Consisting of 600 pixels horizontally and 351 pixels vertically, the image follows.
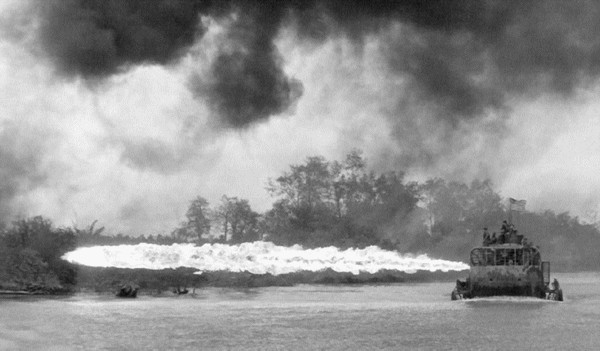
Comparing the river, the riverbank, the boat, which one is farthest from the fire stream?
the boat

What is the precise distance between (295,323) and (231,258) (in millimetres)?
30693

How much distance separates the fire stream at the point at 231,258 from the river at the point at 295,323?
5.09 metres

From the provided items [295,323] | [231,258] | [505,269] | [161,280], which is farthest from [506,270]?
[161,280]

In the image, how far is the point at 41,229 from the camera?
145 metres

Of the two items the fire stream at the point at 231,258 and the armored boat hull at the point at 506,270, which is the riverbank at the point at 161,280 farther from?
the armored boat hull at the point at 506,270

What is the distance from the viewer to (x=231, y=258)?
12694 cm

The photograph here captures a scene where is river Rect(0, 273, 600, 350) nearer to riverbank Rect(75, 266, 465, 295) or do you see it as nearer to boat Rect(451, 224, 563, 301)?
boat Rect(451, 224, 563, 301)

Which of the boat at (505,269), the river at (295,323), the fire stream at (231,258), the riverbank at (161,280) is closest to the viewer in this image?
the river at (295,323)

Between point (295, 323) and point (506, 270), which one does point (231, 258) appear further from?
point (506, 270)

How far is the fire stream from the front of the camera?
122250 mm

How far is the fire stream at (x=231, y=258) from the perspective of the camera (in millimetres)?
122250

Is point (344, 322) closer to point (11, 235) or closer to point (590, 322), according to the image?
point (590, 322)

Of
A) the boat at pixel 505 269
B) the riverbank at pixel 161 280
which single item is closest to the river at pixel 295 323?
the boat at pixel 505 269

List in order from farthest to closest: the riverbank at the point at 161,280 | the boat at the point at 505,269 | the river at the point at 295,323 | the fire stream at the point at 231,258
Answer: the riverbank at the point at 161,280, the fire stream at the point at 231,258, the boat at the point at 505,269, the river at the point at 295,323
